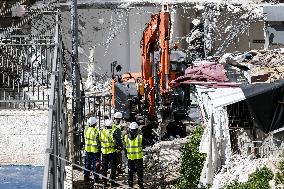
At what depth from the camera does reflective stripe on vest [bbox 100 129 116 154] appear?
597 inches

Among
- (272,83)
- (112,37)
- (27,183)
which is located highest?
(112,37)

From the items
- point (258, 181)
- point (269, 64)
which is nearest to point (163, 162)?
point (269, 64)

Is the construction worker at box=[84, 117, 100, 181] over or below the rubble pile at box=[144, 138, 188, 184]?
over

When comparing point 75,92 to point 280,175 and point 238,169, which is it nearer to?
point 238,169

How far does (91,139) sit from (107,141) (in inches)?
17.8

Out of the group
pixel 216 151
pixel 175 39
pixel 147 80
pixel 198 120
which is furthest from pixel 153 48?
pixel 175 39

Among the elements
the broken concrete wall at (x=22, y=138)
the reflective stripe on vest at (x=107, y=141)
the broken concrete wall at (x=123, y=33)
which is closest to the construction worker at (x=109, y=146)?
the reflective stripe on vest at (x=107, y=141)

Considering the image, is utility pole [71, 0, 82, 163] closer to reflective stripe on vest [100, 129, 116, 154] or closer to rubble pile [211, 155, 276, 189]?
reflective stripe on vest [100, 129, 116, 154]

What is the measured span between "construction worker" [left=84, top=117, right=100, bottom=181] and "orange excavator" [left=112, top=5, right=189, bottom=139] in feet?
14.2

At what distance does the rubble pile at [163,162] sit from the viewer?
662 inches

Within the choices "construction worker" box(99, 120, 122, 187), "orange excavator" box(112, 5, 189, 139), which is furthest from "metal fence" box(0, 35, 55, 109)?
"orange excavator" box(112, 5, 189, 139)

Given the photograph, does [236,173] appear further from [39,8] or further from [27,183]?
Answer: [39,8]

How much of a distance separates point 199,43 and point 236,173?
44.0 feet

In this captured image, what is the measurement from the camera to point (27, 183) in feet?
44.1
